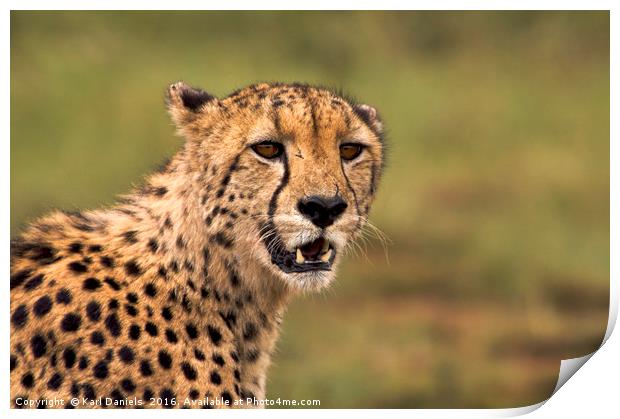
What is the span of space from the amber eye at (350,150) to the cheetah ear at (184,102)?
385mm

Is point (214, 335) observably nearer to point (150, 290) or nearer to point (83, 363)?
point (150, 290)

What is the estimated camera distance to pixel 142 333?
11.3 ft

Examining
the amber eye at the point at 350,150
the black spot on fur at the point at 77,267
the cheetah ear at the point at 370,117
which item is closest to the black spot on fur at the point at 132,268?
the black spot on fur at the point at 77,267

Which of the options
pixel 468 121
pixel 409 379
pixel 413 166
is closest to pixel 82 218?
pixel 409 379

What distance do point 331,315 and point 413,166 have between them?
0.82m

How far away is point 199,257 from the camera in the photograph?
140 inches

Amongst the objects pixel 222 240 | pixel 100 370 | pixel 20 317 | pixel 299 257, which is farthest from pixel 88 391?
pixel 299 257

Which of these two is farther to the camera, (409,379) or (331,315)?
(331,315)

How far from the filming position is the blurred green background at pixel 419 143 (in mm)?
4199

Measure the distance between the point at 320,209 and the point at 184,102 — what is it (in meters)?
0.54

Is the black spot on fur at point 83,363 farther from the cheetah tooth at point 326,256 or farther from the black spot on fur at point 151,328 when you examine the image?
the cheetah tooth at point 326,256

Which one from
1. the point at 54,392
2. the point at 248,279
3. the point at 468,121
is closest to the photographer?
the point at 54,392

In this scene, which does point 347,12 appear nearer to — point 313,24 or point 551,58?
point 313,24

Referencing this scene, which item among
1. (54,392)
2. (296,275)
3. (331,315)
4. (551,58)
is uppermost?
(551,58)
